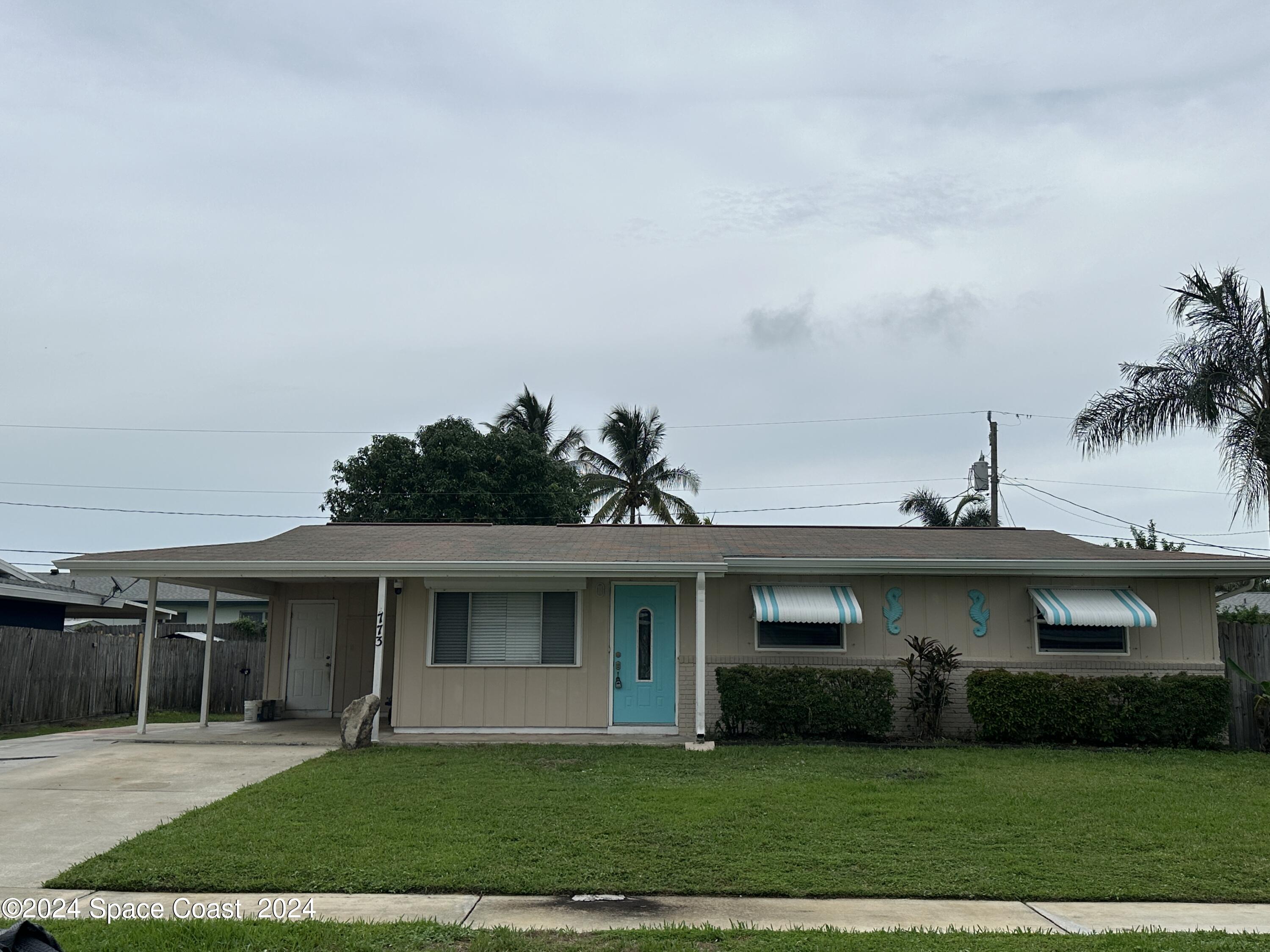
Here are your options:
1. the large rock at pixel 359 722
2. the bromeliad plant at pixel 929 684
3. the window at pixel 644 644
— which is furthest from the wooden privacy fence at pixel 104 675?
the bromeliad plant at pixel 929 684

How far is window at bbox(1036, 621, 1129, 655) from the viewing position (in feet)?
48.8

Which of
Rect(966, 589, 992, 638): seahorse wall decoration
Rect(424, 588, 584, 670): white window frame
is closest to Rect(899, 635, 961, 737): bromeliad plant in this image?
Rect(966, 589, 992, 638): seahorse wall decoration

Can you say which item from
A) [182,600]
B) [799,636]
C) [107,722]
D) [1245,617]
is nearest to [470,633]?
[799,636]

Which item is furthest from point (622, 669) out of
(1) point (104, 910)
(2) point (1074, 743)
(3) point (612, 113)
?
(1) point (104, 910)

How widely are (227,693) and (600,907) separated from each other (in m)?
18.9

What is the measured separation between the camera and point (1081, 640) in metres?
14.9

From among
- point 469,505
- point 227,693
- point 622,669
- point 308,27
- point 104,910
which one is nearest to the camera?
point 104,910

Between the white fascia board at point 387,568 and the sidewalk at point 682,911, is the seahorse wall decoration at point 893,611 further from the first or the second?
the sidewalk at point 682,911

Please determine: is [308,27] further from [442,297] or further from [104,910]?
[104,910]

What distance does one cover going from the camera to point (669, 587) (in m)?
14.9

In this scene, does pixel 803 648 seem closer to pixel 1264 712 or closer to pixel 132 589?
pixel 1264 712

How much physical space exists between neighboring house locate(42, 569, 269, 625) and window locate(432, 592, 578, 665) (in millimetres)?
20784

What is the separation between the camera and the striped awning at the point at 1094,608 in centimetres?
1427

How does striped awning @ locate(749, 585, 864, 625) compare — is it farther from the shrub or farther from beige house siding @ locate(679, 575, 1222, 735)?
the shrub
